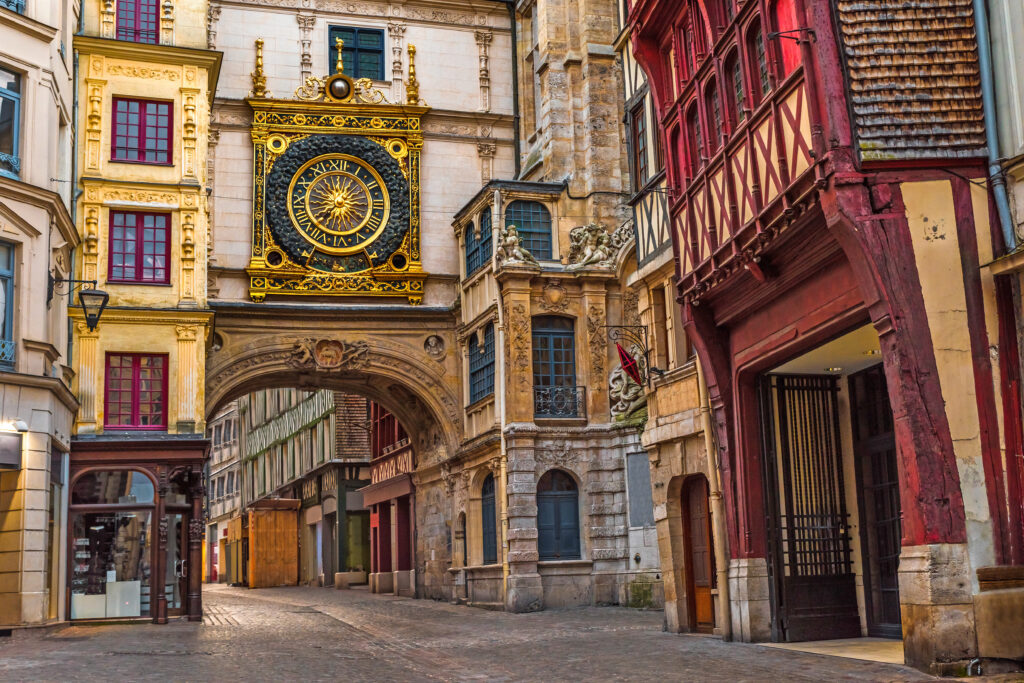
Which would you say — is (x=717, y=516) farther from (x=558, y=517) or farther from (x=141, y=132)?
(x=141, y=132)

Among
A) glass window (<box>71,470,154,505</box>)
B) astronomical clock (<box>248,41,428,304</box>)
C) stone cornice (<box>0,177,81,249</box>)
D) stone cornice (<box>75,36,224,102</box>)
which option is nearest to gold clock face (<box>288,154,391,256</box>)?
astronomical clock (<box>248,41,428,304</box>)

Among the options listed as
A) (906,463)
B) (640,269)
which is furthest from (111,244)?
(906,463)

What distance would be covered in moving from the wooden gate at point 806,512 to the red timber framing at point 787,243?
0.72 feet

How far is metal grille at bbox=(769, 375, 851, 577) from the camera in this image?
14125mm

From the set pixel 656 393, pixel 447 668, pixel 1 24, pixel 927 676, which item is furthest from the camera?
pixel 1 24

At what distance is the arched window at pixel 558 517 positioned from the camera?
2553 centimetres

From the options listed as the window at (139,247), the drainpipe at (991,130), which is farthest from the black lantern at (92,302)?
the drainpipe at (991,130)

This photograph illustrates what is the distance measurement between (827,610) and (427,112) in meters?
18.7

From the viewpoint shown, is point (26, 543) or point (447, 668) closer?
point (447, 668)

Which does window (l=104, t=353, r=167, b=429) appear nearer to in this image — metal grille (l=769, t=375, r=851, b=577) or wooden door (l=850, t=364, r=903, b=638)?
metal grille (l=769, t=375, r=851, b=577)

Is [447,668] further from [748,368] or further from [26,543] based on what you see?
[26,543]

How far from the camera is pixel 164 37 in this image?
2567cm

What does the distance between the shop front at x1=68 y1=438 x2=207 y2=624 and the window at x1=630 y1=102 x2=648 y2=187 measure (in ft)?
33.2

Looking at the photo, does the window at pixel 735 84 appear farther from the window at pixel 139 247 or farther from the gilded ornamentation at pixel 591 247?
the window at pixel 139 247
